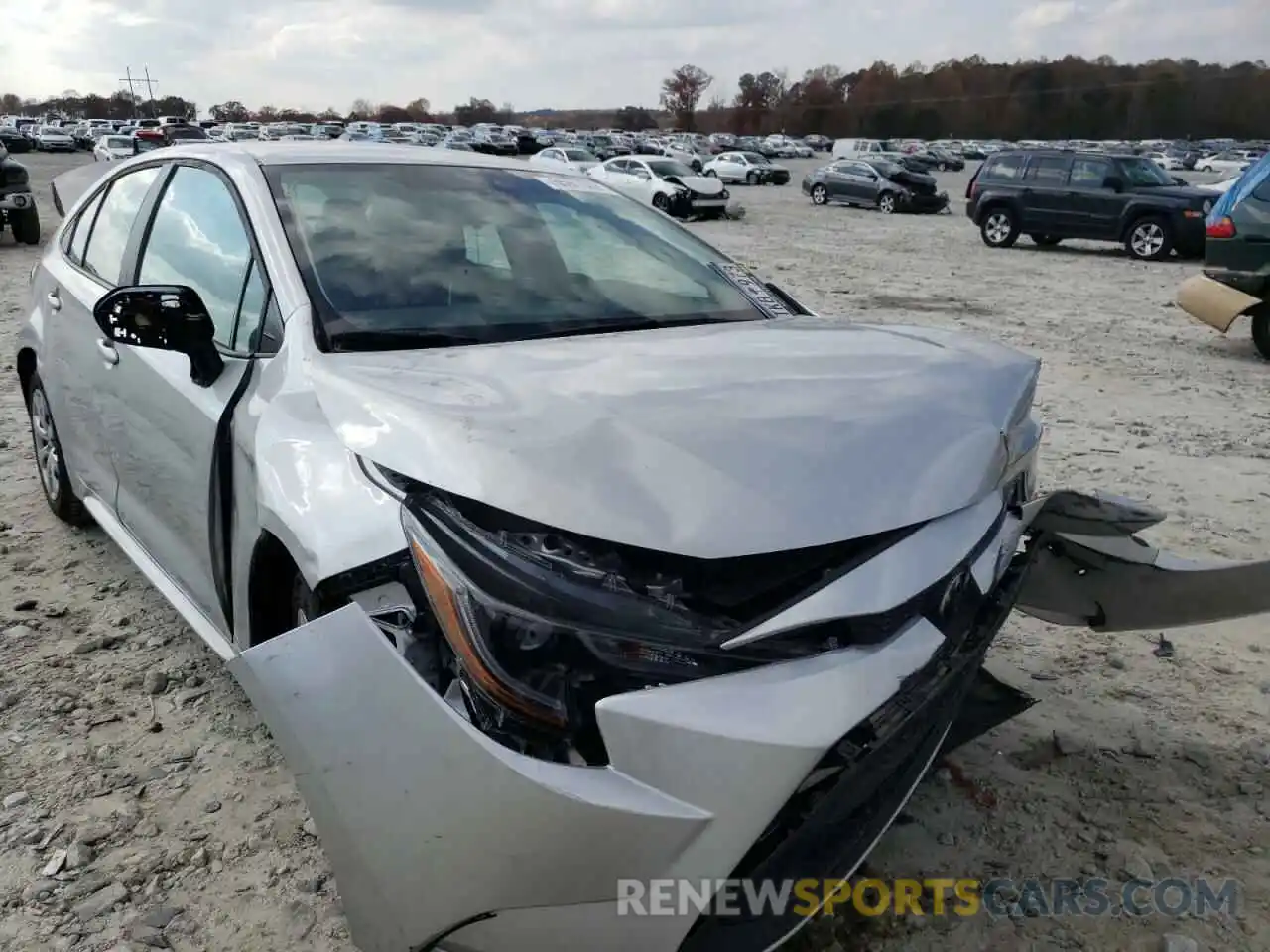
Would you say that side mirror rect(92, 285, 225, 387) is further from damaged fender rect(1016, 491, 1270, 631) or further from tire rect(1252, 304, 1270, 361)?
tire rect(1252, 304, 1270, 361)

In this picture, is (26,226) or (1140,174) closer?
(26,226)

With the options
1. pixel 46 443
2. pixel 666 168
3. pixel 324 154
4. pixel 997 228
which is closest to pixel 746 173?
pixel 666 168

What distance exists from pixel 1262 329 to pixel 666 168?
17.8 meters

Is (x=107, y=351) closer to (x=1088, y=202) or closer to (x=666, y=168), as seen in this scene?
(x=1088, y=202)

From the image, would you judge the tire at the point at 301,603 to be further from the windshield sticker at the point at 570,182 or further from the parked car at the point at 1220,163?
the parked car at the point at 1220,163

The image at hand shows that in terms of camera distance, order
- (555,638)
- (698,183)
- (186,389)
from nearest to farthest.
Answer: (555,638) < (186,389) < (698,183)

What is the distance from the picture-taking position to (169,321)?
8.03 feet

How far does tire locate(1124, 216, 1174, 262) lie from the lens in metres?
16.7

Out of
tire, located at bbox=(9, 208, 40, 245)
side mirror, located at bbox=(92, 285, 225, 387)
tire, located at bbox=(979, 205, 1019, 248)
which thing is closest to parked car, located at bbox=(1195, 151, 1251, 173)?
tire, located at bbox=(979, 205, 1019, 248)

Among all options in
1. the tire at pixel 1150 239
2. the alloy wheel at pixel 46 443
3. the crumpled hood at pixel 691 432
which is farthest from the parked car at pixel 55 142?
the crumpled hood at pixel 691 432

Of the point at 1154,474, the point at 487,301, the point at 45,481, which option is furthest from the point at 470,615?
the point at 1154,474

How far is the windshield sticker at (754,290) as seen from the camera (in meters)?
3.13

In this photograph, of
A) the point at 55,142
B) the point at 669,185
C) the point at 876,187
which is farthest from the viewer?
the point at 55,142

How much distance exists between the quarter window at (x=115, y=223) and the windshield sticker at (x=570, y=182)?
125 cm
